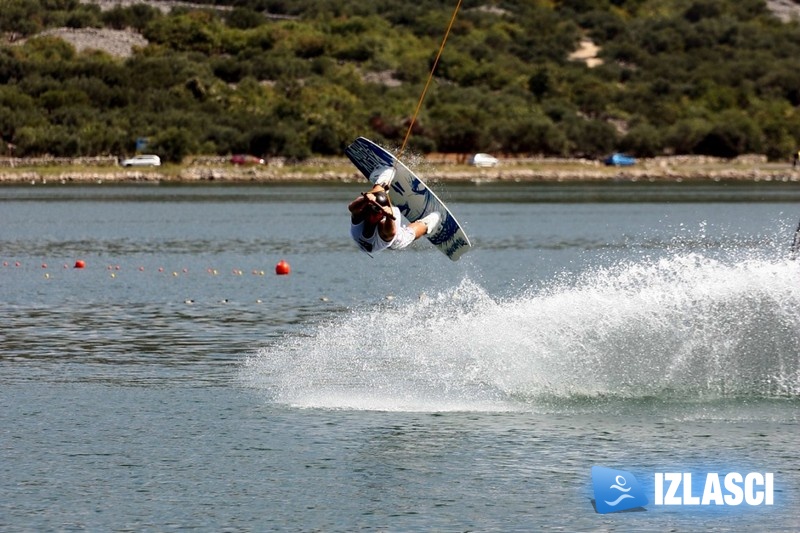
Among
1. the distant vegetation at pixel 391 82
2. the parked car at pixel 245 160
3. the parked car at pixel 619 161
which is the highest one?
the distant vegetation at pixel 391 82

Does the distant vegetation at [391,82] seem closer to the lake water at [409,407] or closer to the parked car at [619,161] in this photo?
the parked car at [619,161]

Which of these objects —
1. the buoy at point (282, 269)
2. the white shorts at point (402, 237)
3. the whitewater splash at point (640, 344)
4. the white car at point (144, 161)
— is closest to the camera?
the white shorts at point (402, 237)

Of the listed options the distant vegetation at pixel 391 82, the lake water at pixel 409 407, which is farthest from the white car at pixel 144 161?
the lake water at pixel 409 407

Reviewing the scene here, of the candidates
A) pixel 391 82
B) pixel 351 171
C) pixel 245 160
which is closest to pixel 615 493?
pixel 351 171

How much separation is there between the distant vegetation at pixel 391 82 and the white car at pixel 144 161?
47.1 inches

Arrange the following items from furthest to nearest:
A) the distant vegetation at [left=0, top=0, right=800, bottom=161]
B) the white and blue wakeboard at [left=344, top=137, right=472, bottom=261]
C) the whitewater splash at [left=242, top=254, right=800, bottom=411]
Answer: the distant vegetation at [left=0, top=0, right=800, bottom=161] < the white and blue wakeboard at [left=344, top=137, right=472, bottom=261] < the whitewater splash at [left=242, top=254, right=800, bottom=411]

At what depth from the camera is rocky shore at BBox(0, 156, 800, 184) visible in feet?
332

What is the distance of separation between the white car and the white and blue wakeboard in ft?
285

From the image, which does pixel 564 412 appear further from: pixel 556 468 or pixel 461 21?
pixel 461 21

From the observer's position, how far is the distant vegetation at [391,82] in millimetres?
108062

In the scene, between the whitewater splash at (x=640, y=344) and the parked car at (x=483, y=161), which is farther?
the parked car at (x=483, y=161)

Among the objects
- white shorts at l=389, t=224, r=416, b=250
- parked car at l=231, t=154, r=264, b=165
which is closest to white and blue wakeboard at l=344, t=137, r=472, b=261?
white shorts at l=389, t=224, r=416, b=250

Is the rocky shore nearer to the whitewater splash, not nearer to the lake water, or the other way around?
the lake water

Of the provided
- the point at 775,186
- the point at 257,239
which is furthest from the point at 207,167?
the point at 257,239
